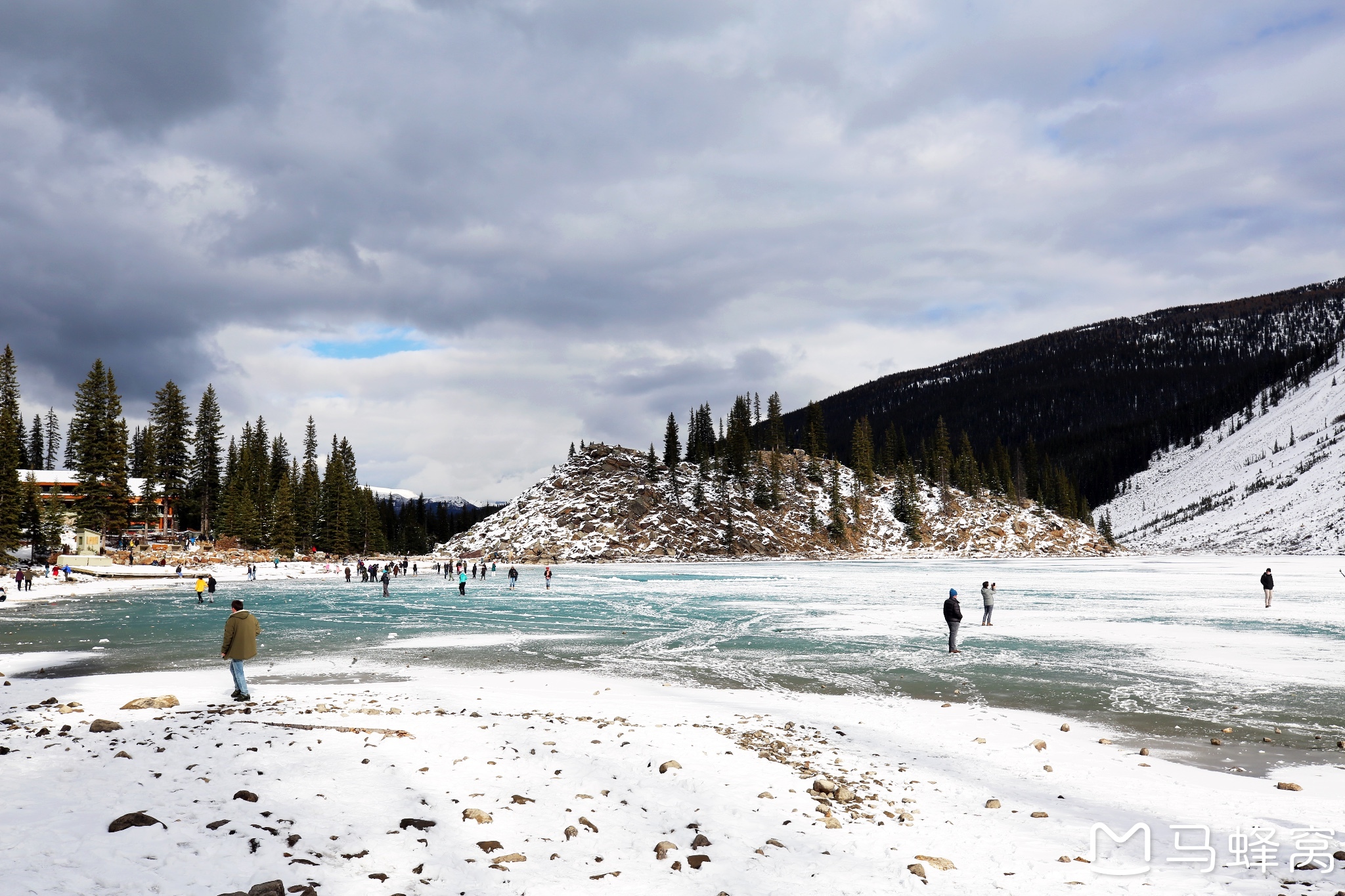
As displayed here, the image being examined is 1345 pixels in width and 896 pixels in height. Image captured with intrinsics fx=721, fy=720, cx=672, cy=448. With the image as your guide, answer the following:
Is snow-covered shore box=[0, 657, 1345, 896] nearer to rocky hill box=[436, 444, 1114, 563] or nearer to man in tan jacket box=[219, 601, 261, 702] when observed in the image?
man in tan jacket box=[219, 601, 261, 702]

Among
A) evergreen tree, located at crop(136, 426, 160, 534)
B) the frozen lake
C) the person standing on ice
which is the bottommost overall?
the frozen lake

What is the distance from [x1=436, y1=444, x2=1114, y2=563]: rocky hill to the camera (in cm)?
12475

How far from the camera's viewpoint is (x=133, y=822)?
270 inches

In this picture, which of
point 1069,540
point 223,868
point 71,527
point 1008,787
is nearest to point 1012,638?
point 1008,787

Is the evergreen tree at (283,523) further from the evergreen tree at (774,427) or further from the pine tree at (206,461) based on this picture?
the evergreen tree at (774,427)

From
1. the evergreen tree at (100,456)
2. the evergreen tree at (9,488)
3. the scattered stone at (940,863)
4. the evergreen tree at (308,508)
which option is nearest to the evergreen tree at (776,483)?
the evergreen tree at (308,508)

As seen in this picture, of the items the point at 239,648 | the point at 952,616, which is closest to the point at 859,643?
the point at 952,616

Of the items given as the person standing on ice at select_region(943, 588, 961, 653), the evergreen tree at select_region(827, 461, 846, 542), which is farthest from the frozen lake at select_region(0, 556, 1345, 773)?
the evergreen tree at select_region(827, 461, 846, 542)

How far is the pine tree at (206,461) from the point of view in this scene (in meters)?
96.1

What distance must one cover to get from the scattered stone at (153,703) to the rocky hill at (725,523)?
10216cm

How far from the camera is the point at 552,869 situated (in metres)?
6.82

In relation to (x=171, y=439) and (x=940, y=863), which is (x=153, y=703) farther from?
(x=171, y=439)

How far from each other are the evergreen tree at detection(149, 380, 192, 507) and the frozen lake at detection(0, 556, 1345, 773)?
48738 mm

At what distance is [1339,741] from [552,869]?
43.9 feet
